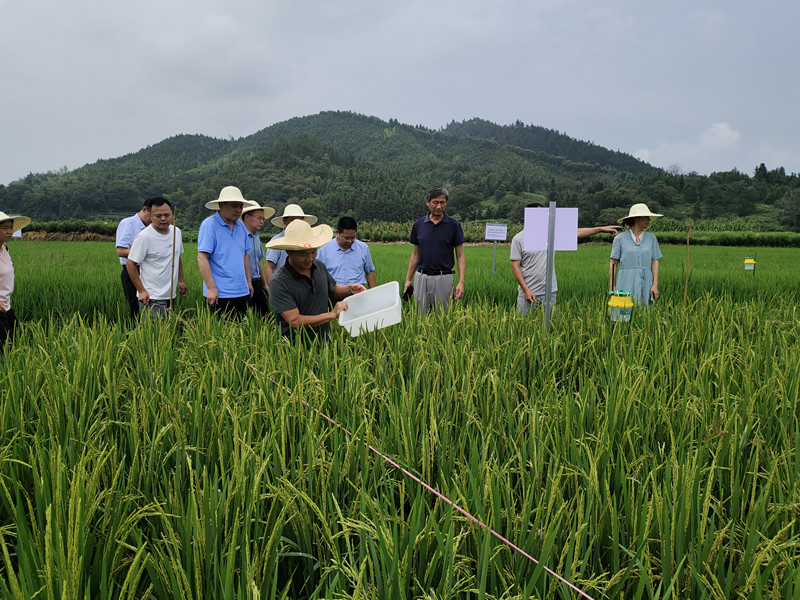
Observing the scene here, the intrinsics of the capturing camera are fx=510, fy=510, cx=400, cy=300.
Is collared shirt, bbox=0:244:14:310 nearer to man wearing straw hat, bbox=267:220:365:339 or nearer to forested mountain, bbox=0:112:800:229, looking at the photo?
man wearing straw hat, bbox=267:220:365:339

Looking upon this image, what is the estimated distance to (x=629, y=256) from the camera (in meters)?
4.44

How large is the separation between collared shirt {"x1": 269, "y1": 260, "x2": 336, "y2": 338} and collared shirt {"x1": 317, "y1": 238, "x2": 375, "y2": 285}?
119 centimetres

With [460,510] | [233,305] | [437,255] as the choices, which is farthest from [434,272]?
[460,510]

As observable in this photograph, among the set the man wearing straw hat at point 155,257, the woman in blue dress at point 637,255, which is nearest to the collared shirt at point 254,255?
the man wearing straw hat at point 155,257

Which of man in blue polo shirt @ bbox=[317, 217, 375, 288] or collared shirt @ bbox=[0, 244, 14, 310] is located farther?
man in blue polo shirt @ bbox=[317, 217, 375, 288]

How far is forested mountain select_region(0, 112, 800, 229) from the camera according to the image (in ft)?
176

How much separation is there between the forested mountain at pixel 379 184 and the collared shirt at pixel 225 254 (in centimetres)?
4713

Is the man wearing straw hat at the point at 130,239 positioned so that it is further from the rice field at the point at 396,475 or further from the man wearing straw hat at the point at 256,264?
the rice field at the point at 396,475

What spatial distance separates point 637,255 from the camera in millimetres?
4414

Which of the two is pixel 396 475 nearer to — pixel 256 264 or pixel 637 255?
pixel 637 255

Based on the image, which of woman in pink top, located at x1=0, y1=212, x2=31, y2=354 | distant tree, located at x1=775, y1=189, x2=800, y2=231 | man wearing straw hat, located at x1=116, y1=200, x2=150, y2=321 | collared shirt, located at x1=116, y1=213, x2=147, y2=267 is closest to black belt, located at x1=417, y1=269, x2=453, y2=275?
man wearing straw hat, located at x1=116, y1=200, x2=150, y2=321

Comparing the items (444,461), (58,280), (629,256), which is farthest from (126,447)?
(58,280)

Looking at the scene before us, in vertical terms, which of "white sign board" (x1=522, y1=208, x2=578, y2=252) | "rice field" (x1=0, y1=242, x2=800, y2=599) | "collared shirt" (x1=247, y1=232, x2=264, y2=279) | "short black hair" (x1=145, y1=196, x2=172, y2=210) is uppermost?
"short black hair" (x1=145, y1=196, x2=172, y2=210)

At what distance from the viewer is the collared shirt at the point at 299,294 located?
3.02 m
